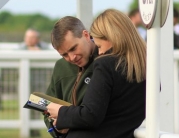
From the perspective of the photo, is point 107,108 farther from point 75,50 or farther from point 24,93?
point 24,93

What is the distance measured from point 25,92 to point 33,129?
1.80 feet

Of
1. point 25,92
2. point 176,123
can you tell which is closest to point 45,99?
point 176,123

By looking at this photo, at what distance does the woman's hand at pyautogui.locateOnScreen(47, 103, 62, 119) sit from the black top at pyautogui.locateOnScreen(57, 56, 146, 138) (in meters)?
0.04

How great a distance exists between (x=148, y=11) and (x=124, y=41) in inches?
9.0

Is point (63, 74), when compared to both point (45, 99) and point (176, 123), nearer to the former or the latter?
point (45, 99)

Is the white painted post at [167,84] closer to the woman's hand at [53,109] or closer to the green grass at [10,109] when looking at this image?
the woman's hand at [53,109]

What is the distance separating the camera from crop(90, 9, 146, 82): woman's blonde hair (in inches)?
156

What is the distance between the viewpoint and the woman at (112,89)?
3.89 metres

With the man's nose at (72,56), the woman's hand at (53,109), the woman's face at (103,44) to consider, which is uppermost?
the woman's face at (103,44)

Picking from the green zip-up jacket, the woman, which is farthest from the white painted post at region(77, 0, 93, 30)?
the woman

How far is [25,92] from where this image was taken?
10656 millimetres

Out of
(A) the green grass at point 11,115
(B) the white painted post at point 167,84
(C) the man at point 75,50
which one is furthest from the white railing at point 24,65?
(C) the man at point 75,50

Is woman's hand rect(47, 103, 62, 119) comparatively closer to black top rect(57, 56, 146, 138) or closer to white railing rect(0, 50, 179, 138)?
black top rect(57, 56, 146, 138)

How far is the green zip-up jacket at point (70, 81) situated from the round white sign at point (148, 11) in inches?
17.8
